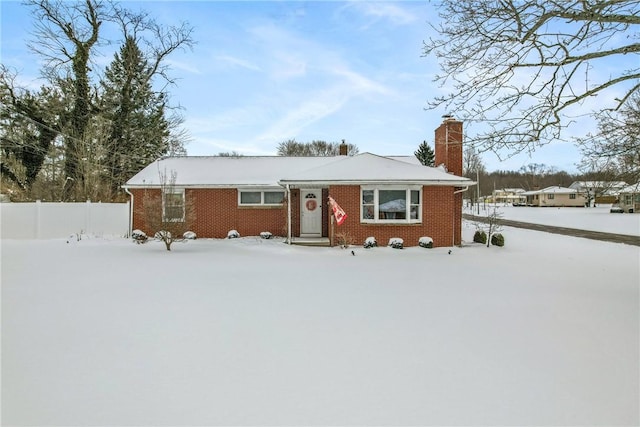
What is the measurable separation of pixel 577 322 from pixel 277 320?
4618 millimetres

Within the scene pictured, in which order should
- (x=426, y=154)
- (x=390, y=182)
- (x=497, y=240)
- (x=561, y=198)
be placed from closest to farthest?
1. (x=390, y=182)
2. (x=497, y=240)
3. (x=426, y=154)
4. (x=561, y=198)

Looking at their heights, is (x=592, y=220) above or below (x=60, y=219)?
below

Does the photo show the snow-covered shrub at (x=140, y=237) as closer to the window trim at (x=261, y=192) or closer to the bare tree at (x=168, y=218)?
the bare tree at (x=168, y=218)

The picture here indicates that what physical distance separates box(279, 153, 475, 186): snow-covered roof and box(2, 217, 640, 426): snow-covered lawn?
5.50 m

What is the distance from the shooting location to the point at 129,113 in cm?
Result: 2767

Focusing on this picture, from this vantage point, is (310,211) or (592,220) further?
(592,220)

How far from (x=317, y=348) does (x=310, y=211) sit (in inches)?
488

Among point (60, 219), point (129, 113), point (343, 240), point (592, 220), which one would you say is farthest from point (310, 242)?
point (592, 220)

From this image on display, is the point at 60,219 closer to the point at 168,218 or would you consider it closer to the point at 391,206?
the point at 168,218

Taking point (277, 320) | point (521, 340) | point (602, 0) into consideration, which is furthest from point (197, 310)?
point (602, 0)

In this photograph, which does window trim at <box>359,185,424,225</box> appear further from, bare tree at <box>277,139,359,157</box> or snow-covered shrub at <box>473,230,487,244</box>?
bare tree at <box>277,139,359,157</box>

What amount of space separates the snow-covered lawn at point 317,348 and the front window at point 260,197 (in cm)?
774

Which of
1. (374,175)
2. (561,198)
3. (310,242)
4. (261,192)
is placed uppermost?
(561,198)

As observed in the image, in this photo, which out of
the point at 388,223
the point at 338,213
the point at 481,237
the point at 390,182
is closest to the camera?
the point at 338,213
